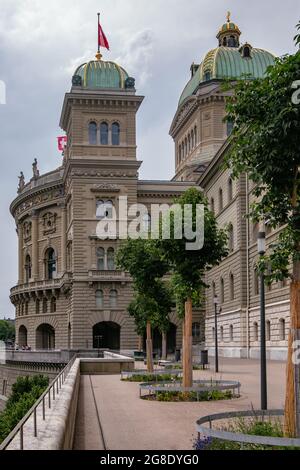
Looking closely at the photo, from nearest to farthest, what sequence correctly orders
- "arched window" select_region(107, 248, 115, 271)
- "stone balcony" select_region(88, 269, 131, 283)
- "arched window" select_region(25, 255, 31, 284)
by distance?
"stone balcony" select_region(88, 269, 131, 283) → "arched window" select_region(107, 248, 115, 271) → "arched window" select_region(25, 255, 31, 284)

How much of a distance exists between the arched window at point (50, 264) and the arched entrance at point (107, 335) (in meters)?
15.7

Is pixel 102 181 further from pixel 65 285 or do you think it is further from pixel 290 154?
pixel 290 154

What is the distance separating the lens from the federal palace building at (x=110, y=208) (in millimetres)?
62844

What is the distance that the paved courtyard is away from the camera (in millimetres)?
14102

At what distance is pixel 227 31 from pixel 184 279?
2931 inches

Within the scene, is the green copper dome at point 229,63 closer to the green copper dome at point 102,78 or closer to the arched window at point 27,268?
the green copper dome at point 102,78

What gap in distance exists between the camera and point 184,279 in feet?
84.0

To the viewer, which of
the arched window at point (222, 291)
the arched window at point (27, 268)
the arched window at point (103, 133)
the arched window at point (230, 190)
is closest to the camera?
the arched window at point (230, 190)

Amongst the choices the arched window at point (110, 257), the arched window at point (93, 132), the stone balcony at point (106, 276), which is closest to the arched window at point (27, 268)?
the arched window at point (110, 257)

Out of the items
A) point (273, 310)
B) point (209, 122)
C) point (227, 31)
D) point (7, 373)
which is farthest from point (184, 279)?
point (227, 31)

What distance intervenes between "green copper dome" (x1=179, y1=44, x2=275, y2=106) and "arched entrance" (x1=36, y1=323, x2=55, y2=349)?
106ft

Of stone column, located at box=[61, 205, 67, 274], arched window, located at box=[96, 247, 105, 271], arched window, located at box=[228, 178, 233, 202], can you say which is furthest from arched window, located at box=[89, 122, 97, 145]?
arched window, located at box=[228, 178, 233, 202]

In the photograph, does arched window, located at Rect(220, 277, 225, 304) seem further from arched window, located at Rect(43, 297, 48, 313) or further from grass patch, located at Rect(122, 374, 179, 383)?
grass patch, located at Rect(122, 374, 179, 383)

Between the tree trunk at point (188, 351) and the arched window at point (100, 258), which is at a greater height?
the arched window at point (100, 258)
